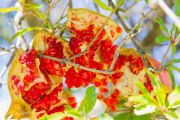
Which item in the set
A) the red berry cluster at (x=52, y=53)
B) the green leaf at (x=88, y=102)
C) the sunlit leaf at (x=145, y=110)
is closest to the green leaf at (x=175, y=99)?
the sunlit leaf at (x=145, y=110)

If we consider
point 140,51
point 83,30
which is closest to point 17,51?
point 83,30

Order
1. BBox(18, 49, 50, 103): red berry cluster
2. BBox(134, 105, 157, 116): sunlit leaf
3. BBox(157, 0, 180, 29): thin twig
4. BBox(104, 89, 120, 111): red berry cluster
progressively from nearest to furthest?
BBox(157, 0, 180, 29): thin twig < BBox(134, 105, 157, 116): sunlit leaf < BBox(18, 49, 50, 103): red berry cluster < BBox(104, 89, 120, 111): red berry cluster

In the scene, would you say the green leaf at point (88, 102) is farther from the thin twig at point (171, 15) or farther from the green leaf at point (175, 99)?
the thin twig at point (171, 15)

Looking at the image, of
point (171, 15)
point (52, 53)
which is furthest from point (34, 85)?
point (171, 15)

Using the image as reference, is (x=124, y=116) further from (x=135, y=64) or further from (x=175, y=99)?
(x=175, y=99)

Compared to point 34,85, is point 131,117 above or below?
below

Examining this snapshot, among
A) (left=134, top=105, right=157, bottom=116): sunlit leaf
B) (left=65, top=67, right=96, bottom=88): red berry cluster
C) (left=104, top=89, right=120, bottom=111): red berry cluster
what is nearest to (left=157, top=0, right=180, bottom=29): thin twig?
(left=134, top=105, right=157, bottom=116): sunlit leaf

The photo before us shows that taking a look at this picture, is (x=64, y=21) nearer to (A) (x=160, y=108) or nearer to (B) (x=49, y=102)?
(B) (x=49, y=102)

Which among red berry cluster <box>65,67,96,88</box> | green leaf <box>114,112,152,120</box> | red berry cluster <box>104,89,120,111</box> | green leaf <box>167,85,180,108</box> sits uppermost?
red berry cluster <box>65,67,96,88</box>

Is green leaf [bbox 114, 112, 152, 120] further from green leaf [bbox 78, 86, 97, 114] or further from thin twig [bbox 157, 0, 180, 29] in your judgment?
thin twig [bbox 157, 0, 180, 29]
